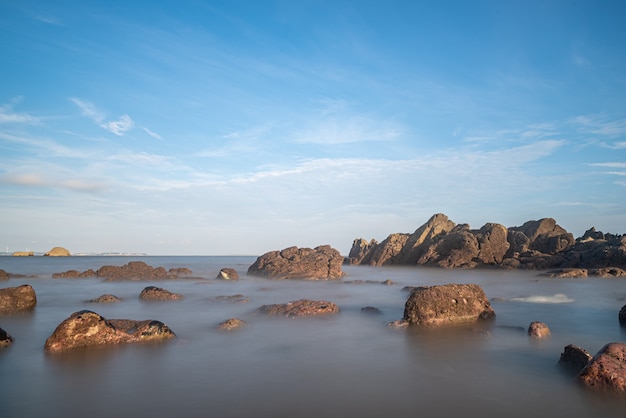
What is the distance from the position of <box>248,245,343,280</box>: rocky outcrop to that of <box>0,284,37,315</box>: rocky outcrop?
55.4ft

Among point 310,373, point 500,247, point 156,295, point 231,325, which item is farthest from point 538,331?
point 500,247

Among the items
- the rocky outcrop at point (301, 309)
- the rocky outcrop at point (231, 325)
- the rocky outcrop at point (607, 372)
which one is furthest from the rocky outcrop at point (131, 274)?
the rocky outcrop at point (607, 372)

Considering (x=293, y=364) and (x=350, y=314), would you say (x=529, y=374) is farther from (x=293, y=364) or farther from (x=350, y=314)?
(x=350, y=314)

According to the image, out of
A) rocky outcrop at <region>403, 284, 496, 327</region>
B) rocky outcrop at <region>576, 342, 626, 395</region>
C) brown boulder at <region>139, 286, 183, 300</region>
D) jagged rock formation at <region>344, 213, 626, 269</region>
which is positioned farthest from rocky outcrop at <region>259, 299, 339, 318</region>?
jagged rock formation at <region>344, 213, 626, 269</region>

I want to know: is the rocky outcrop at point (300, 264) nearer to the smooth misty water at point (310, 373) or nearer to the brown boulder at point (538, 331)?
the smooth misty water at point (310, 373)

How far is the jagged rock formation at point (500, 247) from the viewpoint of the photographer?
3541cm

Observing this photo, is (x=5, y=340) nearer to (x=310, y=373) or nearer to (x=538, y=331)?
(x=310, y=373)

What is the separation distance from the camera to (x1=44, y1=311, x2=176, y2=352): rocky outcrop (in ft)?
24.1

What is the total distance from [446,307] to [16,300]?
13258 mm

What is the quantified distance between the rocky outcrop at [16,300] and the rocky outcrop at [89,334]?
6.24 meters

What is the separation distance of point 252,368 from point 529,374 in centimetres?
438

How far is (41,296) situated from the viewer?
1705 cm

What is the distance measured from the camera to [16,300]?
40.8ft

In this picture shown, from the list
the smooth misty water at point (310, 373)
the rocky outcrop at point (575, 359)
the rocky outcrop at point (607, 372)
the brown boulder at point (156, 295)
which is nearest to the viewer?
the smooth misty water at point (310, 373)
